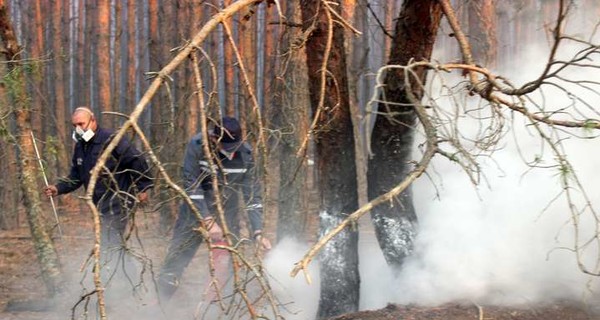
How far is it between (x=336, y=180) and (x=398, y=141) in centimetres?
59

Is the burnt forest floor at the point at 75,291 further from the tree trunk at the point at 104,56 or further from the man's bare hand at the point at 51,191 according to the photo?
the tree trunk at the point at 104,56

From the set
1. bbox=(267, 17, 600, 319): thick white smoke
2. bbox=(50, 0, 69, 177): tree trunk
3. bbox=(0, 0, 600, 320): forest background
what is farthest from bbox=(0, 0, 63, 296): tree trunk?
bbox=(50, 0, 69, 177): tree trunk

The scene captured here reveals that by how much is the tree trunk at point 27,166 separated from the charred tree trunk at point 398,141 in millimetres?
3402

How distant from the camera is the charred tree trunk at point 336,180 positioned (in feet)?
20.4

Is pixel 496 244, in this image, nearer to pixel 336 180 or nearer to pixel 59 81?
pixel 336 180


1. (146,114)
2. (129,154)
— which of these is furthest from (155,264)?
(146,114)

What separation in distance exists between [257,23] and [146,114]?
2624 mm

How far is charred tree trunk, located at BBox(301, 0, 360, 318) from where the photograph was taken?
621 cm

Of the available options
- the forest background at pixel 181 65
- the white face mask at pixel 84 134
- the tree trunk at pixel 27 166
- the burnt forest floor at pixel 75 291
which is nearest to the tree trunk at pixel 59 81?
the forest background at pixel 181 65

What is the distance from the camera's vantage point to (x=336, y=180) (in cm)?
641

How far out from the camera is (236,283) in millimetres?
4219

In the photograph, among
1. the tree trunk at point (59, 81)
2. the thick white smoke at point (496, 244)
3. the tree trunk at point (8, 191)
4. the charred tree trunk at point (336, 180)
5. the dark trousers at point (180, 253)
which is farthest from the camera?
the tree trunk at point (59, 81)

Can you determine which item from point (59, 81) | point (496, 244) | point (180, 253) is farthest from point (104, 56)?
point (496, 244)

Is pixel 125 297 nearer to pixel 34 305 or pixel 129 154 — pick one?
pixel 34 305
